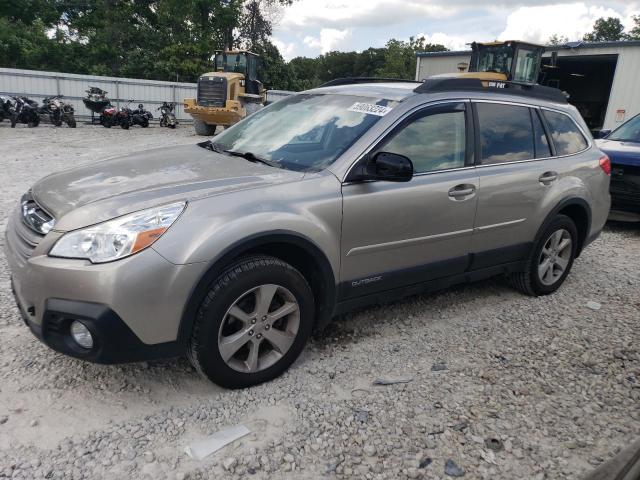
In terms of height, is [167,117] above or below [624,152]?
below

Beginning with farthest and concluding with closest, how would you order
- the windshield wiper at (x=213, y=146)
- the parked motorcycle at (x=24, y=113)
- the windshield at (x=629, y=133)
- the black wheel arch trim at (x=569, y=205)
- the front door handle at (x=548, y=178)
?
the parked motorcycle at (x=24, y=113) < the windshield at (x=629, y=133) < the black wheel arch trim at (x=569, y=205) < the front door handle at (x=548, y=178) < the windshield wiper at (x=213, y=146)

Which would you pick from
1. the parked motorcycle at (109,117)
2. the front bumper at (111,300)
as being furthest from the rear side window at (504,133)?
the parked motorcycle at (109,117)

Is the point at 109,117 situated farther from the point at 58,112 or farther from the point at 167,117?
the point at 167,117

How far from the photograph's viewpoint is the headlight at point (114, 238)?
2480 millimetres

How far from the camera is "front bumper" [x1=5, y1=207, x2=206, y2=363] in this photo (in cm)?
243

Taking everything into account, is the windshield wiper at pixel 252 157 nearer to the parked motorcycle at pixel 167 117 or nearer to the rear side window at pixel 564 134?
the rear side window at pixel 564 134

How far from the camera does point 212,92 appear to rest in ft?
59.4

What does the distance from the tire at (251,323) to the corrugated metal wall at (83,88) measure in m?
20.6

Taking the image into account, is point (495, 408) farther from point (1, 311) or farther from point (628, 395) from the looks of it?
point (1, 311)

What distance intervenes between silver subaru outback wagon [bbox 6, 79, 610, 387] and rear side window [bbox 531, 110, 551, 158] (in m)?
0.01

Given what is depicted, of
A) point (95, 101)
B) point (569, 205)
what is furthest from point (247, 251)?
point (95, 101)

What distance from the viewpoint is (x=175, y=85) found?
77.3ft

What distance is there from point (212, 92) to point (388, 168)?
16.2 m

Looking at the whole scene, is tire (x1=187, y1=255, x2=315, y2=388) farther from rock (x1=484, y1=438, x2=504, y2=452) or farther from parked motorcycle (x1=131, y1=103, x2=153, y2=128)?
parked motorcycle (x1=131, y1=103, x2=153, y2=128)
